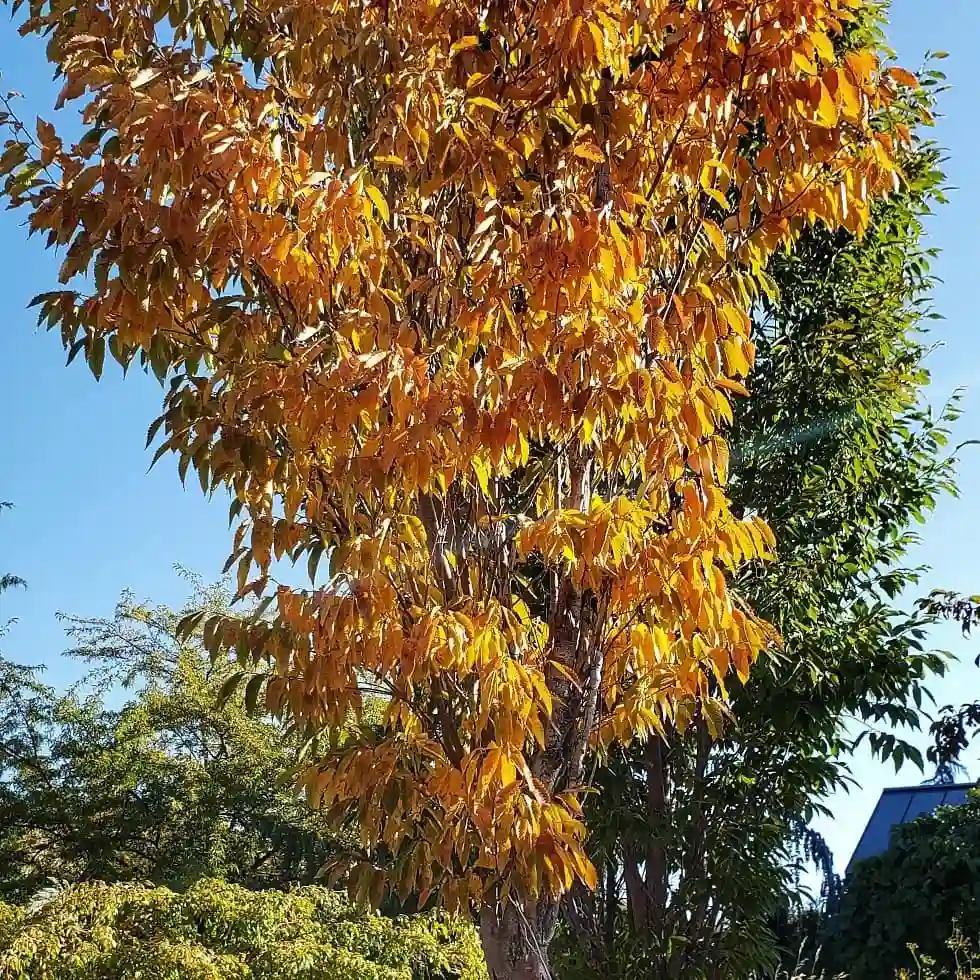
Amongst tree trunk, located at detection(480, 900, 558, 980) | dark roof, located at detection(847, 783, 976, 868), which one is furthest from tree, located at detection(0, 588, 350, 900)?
tree trunk, located at detection(480, 900, 558, 980)

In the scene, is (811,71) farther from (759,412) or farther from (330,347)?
(759,412)

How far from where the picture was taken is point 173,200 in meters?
2.26

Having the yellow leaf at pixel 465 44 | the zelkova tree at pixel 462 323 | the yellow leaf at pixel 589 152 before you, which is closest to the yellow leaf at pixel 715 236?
the zelkova tree at pixel 462 323

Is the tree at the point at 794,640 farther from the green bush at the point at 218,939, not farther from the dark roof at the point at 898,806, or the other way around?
the dark roof at the point at 898,806

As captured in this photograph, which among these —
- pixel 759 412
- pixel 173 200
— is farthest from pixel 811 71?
pixel 759 412

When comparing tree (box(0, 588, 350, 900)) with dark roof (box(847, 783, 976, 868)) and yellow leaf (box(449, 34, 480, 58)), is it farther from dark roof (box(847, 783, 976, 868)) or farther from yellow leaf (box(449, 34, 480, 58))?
yellow leaf (box(449, 34, 480, 58))

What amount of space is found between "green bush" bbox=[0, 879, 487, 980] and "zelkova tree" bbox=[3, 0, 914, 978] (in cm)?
299

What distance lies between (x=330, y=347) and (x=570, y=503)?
0.81m

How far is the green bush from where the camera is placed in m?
5.04

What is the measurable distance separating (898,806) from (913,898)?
331 centimetres

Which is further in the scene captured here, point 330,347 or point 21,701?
point 21,701

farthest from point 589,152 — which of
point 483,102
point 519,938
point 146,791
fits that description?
point 146,791

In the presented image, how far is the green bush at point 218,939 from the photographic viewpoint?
5.04m

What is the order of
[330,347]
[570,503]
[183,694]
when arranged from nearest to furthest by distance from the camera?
[330,347], [570,503], [183,694]
